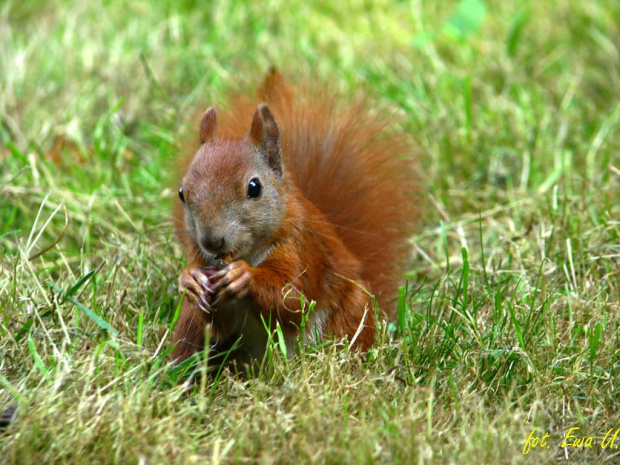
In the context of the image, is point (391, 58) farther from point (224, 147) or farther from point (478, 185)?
point (224, 147)

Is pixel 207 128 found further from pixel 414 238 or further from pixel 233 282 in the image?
pixel 414 238

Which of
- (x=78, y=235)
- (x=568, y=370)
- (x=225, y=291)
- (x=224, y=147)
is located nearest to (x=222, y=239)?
(x=225, y=291)

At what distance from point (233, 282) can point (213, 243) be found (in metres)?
0.12

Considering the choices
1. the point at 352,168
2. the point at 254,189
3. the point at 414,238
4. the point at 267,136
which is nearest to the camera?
the point at 254,189

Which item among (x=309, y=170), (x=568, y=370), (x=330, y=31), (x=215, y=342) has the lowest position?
(x=568, y=370)

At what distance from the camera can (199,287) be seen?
2.30m

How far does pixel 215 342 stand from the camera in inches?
98.0

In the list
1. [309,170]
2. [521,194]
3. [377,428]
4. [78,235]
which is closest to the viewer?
[377,428]

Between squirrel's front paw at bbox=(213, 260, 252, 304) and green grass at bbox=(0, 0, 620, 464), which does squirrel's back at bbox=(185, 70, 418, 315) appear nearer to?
green grass at bbox=(0, 0, 620, 464)

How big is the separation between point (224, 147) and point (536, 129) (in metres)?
1.99

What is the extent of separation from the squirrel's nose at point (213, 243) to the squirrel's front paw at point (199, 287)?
0.10m

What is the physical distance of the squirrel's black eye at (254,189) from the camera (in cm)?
233

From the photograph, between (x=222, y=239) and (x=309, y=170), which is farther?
(x=309, y=170)

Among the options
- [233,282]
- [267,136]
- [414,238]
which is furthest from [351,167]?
[233,282]
